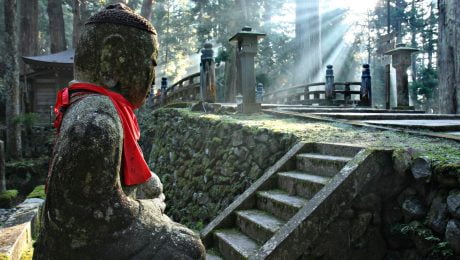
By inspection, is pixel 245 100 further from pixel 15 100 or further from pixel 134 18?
pixel 15 100

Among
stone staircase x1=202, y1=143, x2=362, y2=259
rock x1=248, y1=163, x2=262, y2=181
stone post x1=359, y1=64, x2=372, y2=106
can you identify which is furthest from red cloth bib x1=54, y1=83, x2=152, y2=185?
stone post x1=359, y1=64, x2=372, y2=106

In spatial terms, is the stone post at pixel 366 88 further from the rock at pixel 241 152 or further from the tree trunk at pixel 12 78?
the tree trunk at pixel 12 78

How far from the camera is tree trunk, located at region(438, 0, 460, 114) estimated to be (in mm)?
10672

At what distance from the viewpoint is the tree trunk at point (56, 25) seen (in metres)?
23.5

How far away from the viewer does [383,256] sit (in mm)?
3602

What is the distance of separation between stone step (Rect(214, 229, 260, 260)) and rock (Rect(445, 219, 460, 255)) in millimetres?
1718

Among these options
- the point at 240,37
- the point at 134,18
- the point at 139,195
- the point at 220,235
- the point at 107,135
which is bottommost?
the point at 220,235

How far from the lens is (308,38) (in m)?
18.0

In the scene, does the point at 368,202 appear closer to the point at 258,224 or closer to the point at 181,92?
the point at 258,224

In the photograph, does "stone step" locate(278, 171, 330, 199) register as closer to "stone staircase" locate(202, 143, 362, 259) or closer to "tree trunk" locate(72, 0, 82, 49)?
"stone staircase" locate(202, 143, 362, 259)

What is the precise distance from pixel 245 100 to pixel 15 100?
12.4 metres

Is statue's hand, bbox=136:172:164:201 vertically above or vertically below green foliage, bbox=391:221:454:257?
above

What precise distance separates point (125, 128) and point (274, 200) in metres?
2.56

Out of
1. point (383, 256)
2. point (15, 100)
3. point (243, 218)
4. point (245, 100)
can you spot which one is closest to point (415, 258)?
point (383, 256)
